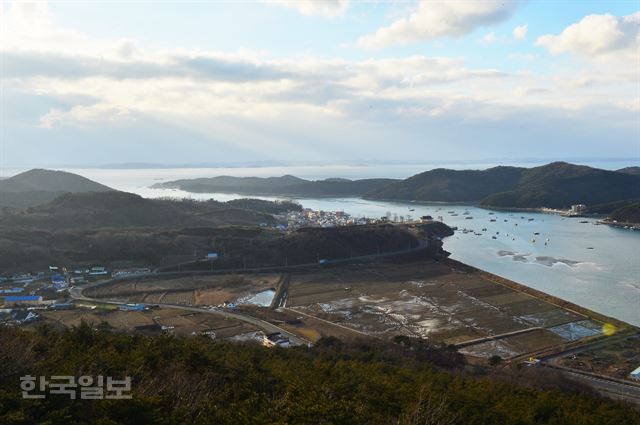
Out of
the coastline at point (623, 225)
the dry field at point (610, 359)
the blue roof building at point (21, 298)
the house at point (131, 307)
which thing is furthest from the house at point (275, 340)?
the coastline at point (623, 225)

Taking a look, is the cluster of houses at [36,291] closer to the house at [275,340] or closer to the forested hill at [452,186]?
the house at [275,340]

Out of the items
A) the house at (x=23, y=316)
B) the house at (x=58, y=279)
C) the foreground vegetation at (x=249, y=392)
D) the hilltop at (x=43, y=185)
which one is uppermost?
the hilltop at (x=43, y=185)

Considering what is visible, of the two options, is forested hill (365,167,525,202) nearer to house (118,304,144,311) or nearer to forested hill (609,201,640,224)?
forested hill (609,201,640,224)

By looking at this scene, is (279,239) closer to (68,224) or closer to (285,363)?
(68,224)

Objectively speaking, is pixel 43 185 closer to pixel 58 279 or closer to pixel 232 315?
pixel 58 279

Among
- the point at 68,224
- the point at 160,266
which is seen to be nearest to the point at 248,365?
the point at 160,266

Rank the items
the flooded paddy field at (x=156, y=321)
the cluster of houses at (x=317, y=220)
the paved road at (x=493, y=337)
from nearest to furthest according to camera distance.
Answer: the paved road at (x=493, y=337) → the flooded paddy field at (x=156, y=321) → the cluster of houses at (x=317, y=220)

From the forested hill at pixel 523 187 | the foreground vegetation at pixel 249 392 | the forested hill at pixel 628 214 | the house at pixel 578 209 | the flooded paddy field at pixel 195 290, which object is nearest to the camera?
the foreground vegetation at pixel 249 392
